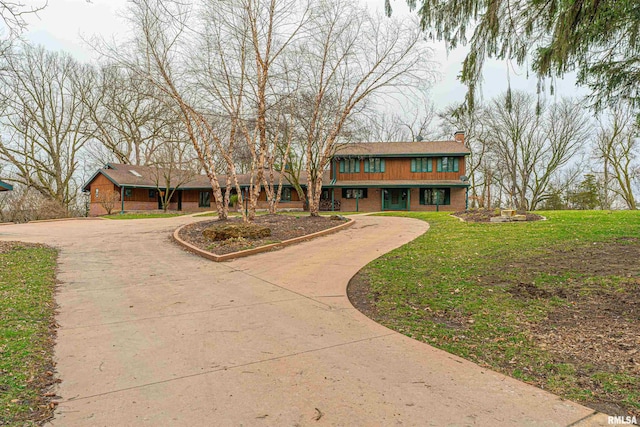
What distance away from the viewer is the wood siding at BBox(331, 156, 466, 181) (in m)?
27.3

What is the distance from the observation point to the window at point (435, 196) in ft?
90.3

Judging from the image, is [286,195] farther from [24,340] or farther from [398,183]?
[24,340]

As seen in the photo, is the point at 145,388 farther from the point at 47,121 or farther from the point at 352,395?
the point at 47,121

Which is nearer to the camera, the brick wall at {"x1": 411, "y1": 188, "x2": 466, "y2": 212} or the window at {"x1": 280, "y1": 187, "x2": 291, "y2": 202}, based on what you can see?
the brick wall at {"x1": 411, "y1": 188, "x2": 466, "y2": 212}

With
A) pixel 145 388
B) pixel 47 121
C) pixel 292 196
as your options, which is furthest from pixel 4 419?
pixel 47 121

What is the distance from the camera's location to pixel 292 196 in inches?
1202

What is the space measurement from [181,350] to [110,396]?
0.89m

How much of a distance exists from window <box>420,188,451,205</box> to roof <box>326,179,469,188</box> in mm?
889

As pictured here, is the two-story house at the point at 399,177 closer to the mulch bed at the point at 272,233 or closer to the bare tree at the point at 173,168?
the bare tree at the point at 173,168

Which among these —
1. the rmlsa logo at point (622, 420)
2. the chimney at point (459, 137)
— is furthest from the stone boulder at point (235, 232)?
the chimney at point (459, 137)

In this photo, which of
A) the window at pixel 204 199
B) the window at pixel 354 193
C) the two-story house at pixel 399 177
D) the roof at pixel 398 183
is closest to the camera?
the roof at pixel 398 183

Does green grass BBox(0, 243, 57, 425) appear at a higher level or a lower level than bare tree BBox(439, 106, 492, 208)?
lower

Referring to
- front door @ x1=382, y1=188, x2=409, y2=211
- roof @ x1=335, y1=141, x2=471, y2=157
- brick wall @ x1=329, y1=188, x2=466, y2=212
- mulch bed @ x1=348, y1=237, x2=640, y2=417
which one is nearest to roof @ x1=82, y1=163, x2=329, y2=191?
brick wall @ x1=329, y1=188, x2=466, y2=212

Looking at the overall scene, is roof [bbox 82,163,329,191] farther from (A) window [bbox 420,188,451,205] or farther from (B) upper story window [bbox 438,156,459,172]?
(B) upper story window [bbox 438,156,459,172]
